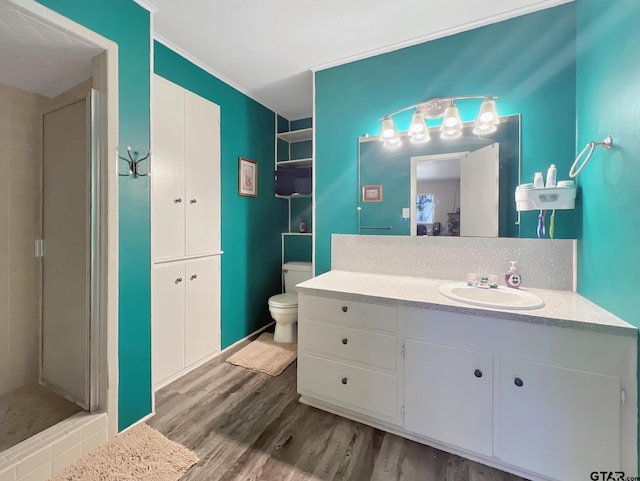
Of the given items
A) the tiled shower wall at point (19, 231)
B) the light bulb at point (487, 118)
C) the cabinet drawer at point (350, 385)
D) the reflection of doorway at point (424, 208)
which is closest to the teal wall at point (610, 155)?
the light bulb at point (487, 118)

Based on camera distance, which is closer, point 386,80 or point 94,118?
point 94,118

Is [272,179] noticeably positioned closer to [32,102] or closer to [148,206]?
[148,206]

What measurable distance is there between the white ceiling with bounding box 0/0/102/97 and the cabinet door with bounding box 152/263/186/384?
1263 mm

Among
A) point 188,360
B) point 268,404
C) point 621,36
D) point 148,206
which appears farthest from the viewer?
point 188,360

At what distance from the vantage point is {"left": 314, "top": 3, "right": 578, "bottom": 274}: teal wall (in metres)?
1.59

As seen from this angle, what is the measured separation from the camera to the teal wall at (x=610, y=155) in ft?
3.50

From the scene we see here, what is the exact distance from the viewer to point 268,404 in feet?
5.96

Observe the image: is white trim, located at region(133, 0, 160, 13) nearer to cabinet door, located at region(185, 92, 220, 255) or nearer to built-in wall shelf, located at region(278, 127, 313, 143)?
cabinet door, located at region(185, 92, 220, 255)

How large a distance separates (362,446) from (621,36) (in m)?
2.22

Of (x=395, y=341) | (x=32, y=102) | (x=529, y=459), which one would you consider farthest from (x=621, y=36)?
(x=32, y=102)

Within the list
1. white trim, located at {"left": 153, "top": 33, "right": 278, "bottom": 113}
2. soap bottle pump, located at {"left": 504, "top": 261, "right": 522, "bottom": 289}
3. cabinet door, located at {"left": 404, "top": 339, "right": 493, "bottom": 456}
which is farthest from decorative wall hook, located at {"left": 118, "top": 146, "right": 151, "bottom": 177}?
soap bottle pump, located at {"left": 504, "top": 261, "right": 522, "bottom": 289}

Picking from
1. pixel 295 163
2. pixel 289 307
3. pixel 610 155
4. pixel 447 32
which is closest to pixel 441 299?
pixel 610 155

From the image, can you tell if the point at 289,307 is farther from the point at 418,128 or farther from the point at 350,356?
the point at 418,128

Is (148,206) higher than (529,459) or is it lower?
higher
